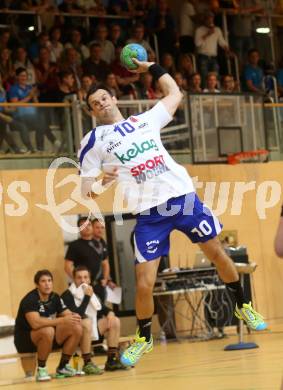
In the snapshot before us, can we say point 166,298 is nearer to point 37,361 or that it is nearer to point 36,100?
point 36,100

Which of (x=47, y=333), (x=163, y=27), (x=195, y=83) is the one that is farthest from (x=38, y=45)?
(x=47, y=333)

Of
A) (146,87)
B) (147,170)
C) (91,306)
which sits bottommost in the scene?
(91,306)

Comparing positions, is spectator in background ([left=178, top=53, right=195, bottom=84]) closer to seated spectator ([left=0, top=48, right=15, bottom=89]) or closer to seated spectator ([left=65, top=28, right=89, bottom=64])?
seated spectator ([left=65, top=28, right=89, bottom=64])

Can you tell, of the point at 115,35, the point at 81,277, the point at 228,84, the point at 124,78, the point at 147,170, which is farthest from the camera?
the point at 228,84

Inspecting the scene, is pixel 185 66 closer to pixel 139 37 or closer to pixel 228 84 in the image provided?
pixel 228 84

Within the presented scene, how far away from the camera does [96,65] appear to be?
19.2 metres

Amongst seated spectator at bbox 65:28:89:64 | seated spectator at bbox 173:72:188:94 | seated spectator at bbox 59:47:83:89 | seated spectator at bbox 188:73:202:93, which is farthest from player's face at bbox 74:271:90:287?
seated spectator at bbox 188:73:202:93

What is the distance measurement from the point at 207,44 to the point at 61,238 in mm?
6159

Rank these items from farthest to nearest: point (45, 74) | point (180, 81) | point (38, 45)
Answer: point (180, 81) < point (38, 45) < point (45, 74)

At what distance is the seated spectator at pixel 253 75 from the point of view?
2202cm

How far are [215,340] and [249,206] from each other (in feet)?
13.7

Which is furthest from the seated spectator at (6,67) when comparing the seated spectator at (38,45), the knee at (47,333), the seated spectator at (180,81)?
the knee at (47,333)

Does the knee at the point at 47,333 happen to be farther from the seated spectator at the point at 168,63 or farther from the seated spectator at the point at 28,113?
the seated spectator at the point at 168,63

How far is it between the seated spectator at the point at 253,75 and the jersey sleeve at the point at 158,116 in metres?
12.4
